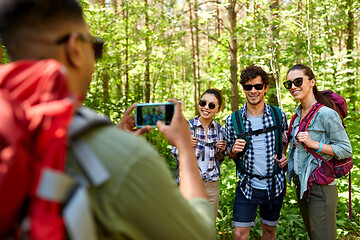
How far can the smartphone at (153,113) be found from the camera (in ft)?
5.36

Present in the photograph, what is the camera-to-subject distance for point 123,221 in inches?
32.2

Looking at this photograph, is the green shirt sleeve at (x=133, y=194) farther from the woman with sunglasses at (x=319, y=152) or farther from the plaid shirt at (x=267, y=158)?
the plaid shirt at (x=267, y=158)

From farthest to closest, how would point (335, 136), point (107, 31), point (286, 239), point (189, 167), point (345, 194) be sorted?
point (107, 31)
point (345, 194)
point (286, 239)
point (335, 136)
point (189, 167)

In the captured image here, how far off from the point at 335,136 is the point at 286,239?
2256 millimetres

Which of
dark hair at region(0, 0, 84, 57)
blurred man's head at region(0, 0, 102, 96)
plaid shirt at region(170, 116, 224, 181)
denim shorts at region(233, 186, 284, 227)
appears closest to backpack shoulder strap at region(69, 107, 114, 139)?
blurred man's head at region(0, 0, 102, 96)

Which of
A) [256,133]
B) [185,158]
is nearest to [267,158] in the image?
[256,133]

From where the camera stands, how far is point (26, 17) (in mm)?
955

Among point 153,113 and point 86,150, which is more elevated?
point 153,113

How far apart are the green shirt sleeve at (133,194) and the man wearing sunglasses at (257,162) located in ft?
9.62

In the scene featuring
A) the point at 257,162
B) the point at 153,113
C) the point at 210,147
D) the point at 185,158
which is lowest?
the point at 257,162

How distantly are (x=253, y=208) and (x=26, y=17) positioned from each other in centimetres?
354

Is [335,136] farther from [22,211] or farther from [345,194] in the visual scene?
[22,211]

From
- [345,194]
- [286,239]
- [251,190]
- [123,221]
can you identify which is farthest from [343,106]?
[123,221]

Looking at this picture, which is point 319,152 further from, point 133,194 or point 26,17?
point 26,17
